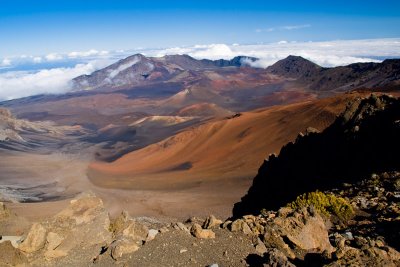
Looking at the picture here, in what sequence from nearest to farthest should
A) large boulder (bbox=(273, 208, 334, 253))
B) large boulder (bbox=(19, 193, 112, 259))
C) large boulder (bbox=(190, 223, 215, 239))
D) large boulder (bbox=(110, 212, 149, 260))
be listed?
large boulder (bbox=(110, 212, 149, 260)) < large boulder (bbox=(273, 208, 334, 253)) < large boulder (bbox=(190, 223, 215, 239)) < large boulder (bbox=(19, 193, 112, 259))

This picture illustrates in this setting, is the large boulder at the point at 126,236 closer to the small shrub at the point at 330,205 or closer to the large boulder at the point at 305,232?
the large boulder at the point at 305,232

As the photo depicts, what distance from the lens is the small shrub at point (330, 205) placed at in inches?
468

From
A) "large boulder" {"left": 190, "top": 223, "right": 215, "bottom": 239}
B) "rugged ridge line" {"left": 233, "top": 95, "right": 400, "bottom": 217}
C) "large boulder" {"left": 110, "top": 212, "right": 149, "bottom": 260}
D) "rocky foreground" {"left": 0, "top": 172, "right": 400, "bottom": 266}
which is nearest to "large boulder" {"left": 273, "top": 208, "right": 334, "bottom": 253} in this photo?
"rocky foreground" {"left": 0, "top": 172, "right": 400, "bottom": 266}

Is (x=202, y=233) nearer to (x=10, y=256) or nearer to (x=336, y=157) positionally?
(x=10, y=256)

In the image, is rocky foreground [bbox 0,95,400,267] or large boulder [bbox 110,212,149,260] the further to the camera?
large boulder [bbox 110,212,149,260]

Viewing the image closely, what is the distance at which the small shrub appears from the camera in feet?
39.0

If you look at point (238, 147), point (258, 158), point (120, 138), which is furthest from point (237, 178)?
point (120, 138)

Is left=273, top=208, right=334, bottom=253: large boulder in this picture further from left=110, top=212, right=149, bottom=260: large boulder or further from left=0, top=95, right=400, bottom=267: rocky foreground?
left=110, top=212, right=149, bottom=260: large boulder

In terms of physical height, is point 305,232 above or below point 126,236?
above

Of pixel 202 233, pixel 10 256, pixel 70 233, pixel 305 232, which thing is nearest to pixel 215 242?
pixel 202 233

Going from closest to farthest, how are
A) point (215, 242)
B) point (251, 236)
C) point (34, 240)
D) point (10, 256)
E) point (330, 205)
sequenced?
point (10, 256) → point (215, 242) → point (251, 236) → point (34, 240) → point (330, 205)

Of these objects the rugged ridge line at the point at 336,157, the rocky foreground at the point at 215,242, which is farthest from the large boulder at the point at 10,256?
the rugged ridge line at the point at 336,157

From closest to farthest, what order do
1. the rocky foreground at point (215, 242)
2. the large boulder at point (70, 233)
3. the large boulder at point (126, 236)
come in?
the rocky foreground at point (215, 242) → the large boulder at point (126, 236) → the large boulder at point (70, 233)

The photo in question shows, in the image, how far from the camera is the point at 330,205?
12.3 m
